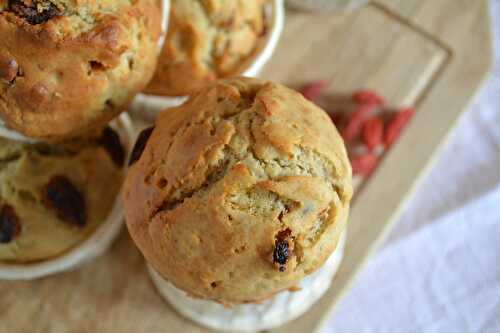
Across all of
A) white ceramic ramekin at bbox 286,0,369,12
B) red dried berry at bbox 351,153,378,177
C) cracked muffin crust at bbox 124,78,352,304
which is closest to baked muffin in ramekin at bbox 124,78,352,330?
cracked muffin crust at bbox 124,78,352,304

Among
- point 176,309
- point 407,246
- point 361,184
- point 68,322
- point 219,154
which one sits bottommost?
point 68,322

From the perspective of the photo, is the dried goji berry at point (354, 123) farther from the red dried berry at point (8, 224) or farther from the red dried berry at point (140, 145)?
the red dried berry at point (8, 224)

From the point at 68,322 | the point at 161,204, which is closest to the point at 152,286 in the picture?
the point at 68,322

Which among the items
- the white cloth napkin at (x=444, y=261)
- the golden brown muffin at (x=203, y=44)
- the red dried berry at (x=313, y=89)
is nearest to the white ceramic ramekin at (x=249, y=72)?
the golden brown muffin at (x=203, y=44)

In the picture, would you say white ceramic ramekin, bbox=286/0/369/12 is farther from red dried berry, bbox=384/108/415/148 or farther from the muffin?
the muffin

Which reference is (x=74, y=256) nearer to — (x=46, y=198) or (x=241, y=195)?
(x=46, y=198)

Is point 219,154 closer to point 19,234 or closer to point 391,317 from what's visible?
point 19,234
